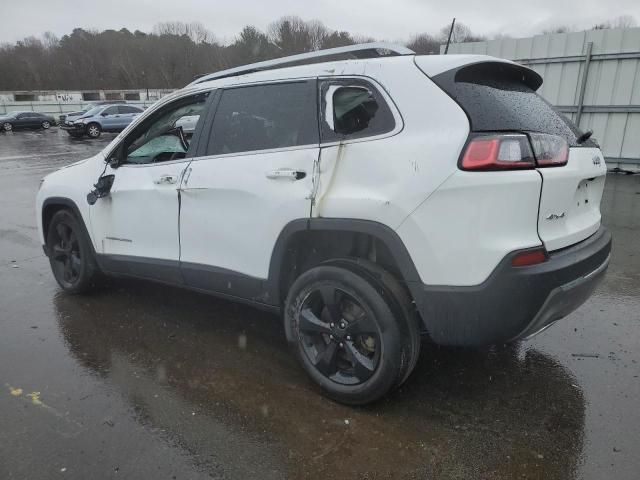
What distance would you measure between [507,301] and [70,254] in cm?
381

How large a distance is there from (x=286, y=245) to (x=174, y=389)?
112cm

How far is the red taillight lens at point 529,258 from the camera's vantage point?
2204mm

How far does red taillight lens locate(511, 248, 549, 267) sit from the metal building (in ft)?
30.1

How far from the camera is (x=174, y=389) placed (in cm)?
295

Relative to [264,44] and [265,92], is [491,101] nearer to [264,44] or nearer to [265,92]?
[265,92]

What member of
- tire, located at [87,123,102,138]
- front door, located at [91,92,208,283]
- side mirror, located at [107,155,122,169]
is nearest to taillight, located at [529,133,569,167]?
front door, located at [91,92,208,283]

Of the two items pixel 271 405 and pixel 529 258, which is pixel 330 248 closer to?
pixel 271 405

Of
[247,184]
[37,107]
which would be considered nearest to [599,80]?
[247,184]

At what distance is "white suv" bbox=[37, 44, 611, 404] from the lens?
2230 mm

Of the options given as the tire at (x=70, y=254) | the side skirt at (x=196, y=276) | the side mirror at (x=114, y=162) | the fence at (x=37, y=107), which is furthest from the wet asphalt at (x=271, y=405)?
the fence at (x=37, y=107)

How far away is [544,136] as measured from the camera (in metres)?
2.37

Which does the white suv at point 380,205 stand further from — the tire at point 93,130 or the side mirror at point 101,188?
the tire at point 93,130

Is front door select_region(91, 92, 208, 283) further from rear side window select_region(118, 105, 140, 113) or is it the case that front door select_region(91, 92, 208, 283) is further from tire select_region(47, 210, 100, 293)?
rear side window select_region(118, 105, 140, 113)

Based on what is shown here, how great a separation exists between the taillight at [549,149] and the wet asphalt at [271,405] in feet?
4.46
